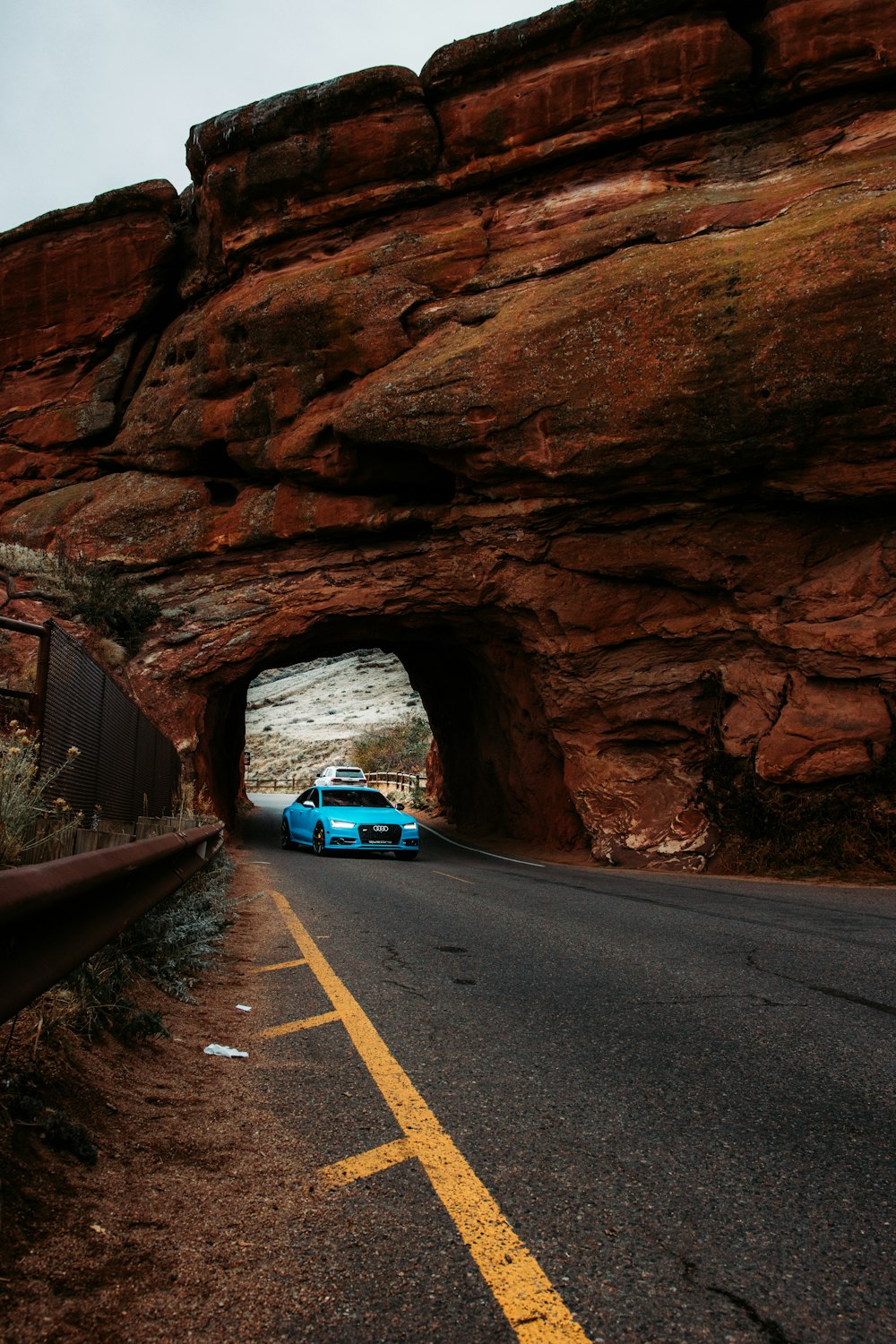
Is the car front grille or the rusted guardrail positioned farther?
the car front grille

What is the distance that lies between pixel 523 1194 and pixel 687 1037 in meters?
2.04

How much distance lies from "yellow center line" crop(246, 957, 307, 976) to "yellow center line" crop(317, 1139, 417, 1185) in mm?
3267

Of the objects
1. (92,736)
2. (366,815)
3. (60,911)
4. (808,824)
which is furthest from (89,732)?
(808,824)

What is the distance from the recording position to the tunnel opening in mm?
21094

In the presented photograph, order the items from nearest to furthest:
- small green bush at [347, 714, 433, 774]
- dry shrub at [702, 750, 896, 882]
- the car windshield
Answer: dry shrub at [702, 750, 896, 882] → the car windshield → small green bush at [347, 714, 433, 774]

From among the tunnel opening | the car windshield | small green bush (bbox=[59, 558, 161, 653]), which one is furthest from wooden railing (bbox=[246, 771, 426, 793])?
the car windshield

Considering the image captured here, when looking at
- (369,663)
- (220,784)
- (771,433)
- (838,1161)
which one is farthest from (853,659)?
(369,663)

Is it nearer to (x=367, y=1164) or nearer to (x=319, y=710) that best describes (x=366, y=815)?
(x=367, y=1164)

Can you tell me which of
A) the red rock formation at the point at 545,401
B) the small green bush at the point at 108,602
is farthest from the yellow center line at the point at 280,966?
the small green bush at the point at 108,602

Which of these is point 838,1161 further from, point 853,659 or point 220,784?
point 220,784

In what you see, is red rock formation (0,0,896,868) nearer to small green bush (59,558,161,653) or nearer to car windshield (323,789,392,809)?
small green bush (59,558,161,653)

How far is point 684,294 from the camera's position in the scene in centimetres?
1559

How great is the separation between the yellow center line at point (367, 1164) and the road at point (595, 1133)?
11 mm

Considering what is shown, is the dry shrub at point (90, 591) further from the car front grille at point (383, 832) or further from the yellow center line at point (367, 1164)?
the yellow center line at point (367, 1164)
